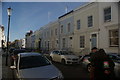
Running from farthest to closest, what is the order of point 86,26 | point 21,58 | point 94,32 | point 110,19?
1. point 86,26
2. point 94,32
3. point 110,19
4. point 21,58

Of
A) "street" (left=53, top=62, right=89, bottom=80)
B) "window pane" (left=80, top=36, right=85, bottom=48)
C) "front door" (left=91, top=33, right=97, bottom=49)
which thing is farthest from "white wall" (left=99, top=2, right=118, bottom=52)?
"street" (left=53, top=62, right=89, bottom=80)

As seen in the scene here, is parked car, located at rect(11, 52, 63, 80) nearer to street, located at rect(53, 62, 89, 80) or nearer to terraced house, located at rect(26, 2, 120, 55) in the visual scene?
street, located at rect(53, 62, 89, 80)

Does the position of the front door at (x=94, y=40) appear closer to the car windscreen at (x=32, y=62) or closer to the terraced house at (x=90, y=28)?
the terraced house at (x=90, y=28)

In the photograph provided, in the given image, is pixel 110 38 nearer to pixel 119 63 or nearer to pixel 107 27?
pixel 107 27

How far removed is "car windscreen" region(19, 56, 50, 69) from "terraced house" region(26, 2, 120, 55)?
11.2 meters

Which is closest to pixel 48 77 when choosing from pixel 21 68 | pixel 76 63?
pixel 21 68

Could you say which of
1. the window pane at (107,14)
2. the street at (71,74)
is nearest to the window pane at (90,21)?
the window pane at (107,14)

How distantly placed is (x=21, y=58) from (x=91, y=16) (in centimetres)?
1530

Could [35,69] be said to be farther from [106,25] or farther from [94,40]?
[94,40]

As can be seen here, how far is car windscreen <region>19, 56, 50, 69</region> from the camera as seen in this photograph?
6.55 m

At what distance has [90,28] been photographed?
20359 millimetres

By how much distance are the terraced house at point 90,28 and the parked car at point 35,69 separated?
37.3 ft

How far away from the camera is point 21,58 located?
23.3ft

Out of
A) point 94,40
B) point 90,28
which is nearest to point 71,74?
point 94,40
